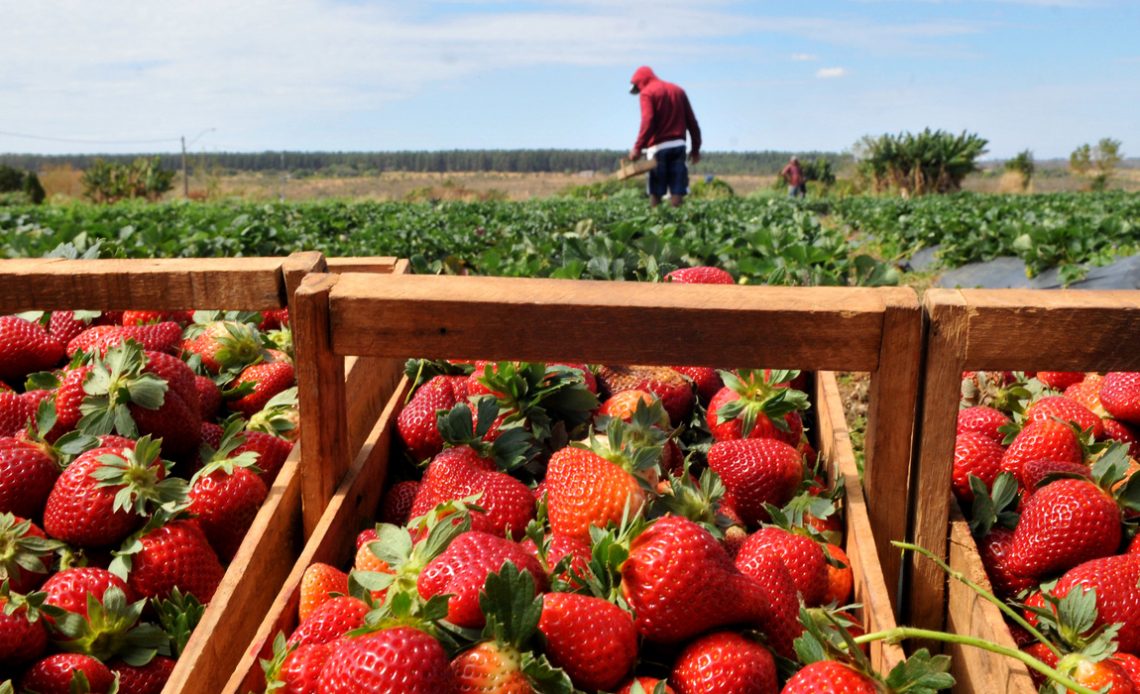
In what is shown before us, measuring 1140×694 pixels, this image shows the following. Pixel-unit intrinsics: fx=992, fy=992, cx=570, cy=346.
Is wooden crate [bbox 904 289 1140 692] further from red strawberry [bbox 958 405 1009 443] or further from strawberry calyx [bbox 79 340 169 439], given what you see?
strawberry calyx [bbox 79 340 169 439]

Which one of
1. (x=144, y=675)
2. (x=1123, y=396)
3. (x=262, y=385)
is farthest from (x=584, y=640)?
(x=1123, y=396)

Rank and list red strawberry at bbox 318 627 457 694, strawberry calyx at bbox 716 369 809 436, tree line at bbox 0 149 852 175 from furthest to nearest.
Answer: tree line at bbox 0 149 852 175 → strawberry calyx at bbox 716 369 809 436 → red strawberry at bbox 318 627 457 694

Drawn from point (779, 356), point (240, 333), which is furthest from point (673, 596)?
point (240, 333)

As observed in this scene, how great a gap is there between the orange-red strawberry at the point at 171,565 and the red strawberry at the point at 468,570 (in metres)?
0.51

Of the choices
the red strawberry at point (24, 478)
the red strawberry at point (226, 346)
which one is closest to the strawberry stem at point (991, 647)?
the red strawberry at point (24, 478)

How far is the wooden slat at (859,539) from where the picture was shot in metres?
1.44

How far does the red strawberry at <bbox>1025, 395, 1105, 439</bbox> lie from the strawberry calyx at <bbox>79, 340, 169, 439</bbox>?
1.76 meters

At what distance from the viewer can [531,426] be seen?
2051 mm

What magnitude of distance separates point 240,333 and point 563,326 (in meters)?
1.08

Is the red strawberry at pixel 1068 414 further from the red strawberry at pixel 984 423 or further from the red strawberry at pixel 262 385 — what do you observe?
the red strawberry at pixel 262 385

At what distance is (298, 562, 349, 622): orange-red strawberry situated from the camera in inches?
59.8

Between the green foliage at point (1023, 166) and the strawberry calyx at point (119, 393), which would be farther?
the green foliage at point (1023, 166)

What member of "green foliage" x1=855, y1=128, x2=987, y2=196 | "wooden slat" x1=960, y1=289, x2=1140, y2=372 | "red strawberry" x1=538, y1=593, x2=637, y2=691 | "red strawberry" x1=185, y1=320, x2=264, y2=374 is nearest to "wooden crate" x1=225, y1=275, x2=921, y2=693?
"wooden slat" x1=960, y1=289, x2=1140, y2=372

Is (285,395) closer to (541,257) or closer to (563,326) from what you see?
(563,326)
